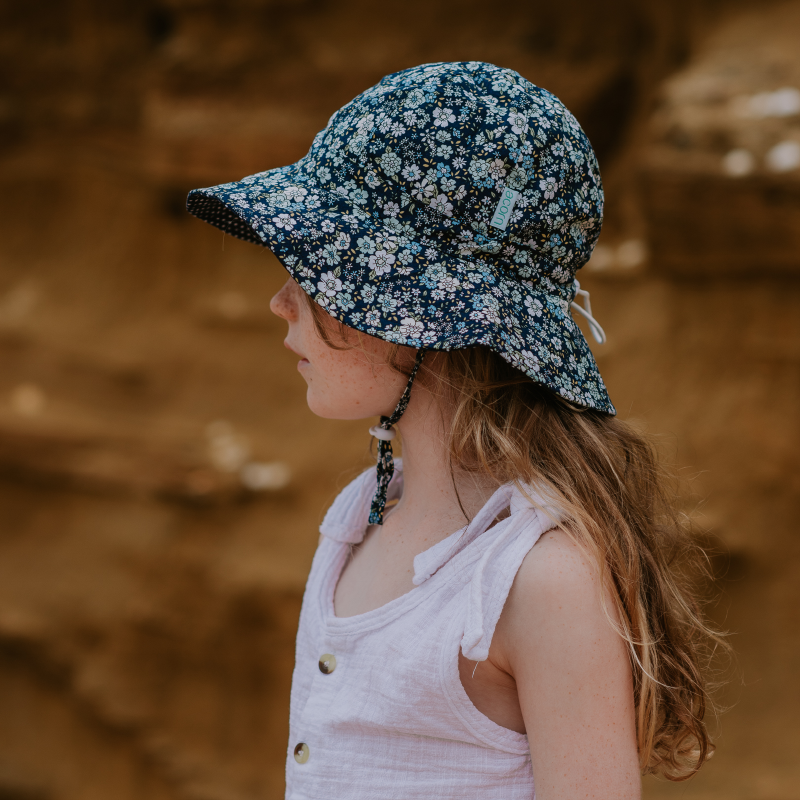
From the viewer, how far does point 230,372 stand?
3.59 metres

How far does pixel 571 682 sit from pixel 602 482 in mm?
272

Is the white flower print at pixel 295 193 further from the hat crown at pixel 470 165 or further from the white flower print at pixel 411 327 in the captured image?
the white flower print at pixel 411 327

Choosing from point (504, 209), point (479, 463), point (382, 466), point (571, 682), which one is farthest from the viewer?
point (382, 466)

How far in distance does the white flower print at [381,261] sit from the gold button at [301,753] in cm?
65

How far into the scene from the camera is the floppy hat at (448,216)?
1023 mm

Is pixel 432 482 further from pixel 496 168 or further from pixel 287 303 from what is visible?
pixel 496 168

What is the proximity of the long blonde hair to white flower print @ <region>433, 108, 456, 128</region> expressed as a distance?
293mm

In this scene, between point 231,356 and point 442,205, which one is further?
point 231,356

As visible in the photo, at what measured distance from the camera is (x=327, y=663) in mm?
1150

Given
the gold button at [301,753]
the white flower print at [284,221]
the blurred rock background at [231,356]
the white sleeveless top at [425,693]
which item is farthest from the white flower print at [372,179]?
the blurred rock background at [231,356]

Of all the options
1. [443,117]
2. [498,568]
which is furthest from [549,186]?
[498,568]

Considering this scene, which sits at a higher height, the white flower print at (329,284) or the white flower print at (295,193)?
the white flower print at (295,193)

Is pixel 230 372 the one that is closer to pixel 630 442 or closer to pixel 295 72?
pixel 295 72

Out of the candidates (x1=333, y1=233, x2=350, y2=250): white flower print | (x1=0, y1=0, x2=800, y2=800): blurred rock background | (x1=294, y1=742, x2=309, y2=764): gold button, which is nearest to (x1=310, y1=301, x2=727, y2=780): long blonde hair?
(x1=333, y1=233, x2=350, y2=250): white flower print
